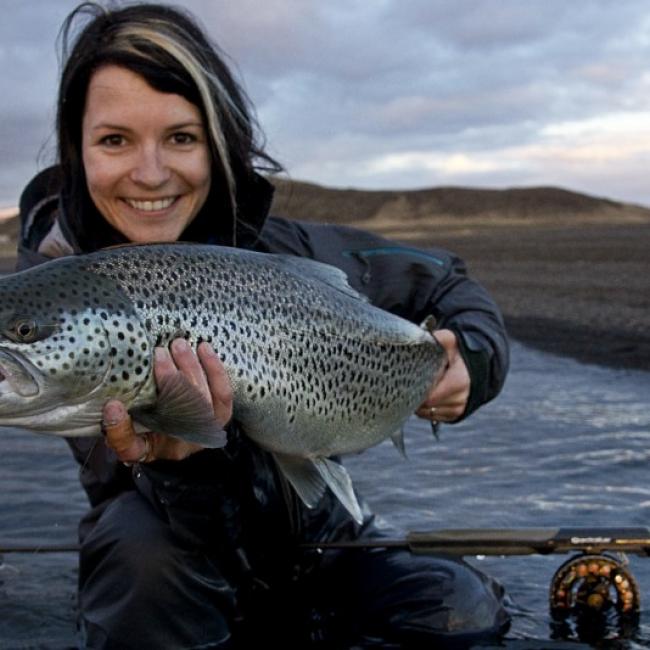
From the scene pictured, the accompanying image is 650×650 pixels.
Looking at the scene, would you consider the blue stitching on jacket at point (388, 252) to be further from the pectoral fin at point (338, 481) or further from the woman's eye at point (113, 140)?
the pectoral fin at point (338, 481)

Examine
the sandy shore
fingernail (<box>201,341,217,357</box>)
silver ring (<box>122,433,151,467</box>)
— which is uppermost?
fingernail (<box>201,341,217,357</box>)

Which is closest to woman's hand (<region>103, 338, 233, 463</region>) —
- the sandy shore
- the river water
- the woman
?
the woman

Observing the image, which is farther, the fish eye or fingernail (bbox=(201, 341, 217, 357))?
fingernail (bbox=(201, 341, 217, 357))

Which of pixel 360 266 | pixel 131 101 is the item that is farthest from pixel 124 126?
pixel 360 266

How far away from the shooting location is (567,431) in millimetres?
7746

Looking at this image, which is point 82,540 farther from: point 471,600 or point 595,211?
point 595,211

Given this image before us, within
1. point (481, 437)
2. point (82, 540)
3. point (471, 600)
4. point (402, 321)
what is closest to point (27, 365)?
point (402, 321)

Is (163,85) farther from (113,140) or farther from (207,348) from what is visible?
(207,348)

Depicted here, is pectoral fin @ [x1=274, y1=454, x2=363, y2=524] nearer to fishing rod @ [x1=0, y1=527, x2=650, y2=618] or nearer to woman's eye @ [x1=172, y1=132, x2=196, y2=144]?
fishing rod @ [x1=0, y1=527, x2=650, y2=618]

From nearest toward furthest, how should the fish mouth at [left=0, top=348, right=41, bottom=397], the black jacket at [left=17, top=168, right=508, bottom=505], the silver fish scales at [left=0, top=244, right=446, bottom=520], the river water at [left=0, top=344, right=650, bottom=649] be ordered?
the fish mouth at [left=0, top=348, right=41, bottom=397], the silver fish scales at [left=0, top=244, right=446, bottom=520], the black jacket at [left=17, top=168, right=508, bottom=505], the river water at [left=0, top=344, right=650, bottom=649]

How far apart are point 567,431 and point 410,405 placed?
13.4 feet

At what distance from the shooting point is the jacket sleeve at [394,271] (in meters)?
4.43

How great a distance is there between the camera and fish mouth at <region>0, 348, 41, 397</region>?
2842 millimetres

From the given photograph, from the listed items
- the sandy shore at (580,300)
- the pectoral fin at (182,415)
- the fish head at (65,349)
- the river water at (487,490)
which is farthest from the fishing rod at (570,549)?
the sandy shore at (580,300)
